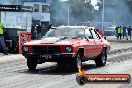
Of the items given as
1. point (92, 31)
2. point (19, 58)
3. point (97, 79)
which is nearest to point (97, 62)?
point (92, 31)

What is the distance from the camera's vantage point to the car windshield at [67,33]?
1309 centimetres

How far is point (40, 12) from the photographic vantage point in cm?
5762

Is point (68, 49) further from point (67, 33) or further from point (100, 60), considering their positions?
point (100, 60)

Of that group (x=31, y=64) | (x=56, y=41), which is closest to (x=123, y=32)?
(x=31, y=64)

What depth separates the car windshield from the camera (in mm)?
13089

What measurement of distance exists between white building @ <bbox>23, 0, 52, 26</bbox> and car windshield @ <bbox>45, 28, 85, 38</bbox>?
131 feet

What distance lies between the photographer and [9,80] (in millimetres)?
9875

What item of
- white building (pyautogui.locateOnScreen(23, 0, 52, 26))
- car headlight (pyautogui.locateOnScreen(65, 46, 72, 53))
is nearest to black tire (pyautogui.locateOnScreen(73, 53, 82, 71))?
car headlight (pyautogui.locateOnScreen(65, 46, 72, 53))

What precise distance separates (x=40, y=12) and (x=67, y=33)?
147ft

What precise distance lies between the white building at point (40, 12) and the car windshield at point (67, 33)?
3984cm

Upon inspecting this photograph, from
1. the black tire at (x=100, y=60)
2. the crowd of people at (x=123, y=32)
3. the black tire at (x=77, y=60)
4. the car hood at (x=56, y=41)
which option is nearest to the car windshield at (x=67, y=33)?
the car hood at (x=56, y=41)

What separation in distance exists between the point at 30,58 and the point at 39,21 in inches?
1685

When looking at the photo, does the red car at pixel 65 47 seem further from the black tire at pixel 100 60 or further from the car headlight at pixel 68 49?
the black tire at pixel 100 60

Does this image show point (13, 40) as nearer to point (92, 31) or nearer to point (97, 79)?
point (92, 31)
